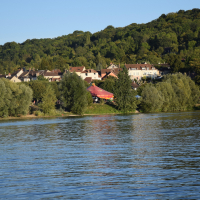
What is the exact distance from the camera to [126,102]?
9138cm

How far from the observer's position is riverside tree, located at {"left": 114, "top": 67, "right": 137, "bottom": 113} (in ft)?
300

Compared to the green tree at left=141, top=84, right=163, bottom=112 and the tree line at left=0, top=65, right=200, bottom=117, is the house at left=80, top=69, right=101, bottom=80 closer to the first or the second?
the tree line at left=0, top=65, right=200, bottom=117

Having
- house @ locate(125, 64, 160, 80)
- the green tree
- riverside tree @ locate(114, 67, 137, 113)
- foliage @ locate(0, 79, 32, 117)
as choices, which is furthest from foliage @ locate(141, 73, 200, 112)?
house @ locate(125, 64, 160, 80)

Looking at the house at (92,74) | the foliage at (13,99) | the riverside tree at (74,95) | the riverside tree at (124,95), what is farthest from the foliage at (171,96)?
the house at (92,74)

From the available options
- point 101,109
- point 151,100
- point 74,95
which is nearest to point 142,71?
point 151,100

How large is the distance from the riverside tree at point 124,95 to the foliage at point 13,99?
86.7ft

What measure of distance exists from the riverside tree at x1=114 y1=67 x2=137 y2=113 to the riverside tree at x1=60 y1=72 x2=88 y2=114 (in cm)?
1239

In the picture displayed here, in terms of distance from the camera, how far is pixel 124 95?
308 ft

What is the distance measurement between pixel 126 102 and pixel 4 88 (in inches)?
1338

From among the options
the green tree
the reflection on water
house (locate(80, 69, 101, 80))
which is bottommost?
the reflection on water

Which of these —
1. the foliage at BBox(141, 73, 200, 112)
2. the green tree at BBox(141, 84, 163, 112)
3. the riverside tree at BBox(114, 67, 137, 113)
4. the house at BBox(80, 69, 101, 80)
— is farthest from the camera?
the house at BBox(80, 69, 101, 80)

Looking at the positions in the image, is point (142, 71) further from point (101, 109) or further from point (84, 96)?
point (84, 96)

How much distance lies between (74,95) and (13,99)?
604 inches

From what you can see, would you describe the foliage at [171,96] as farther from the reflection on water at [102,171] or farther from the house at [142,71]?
the house at [142,71]
